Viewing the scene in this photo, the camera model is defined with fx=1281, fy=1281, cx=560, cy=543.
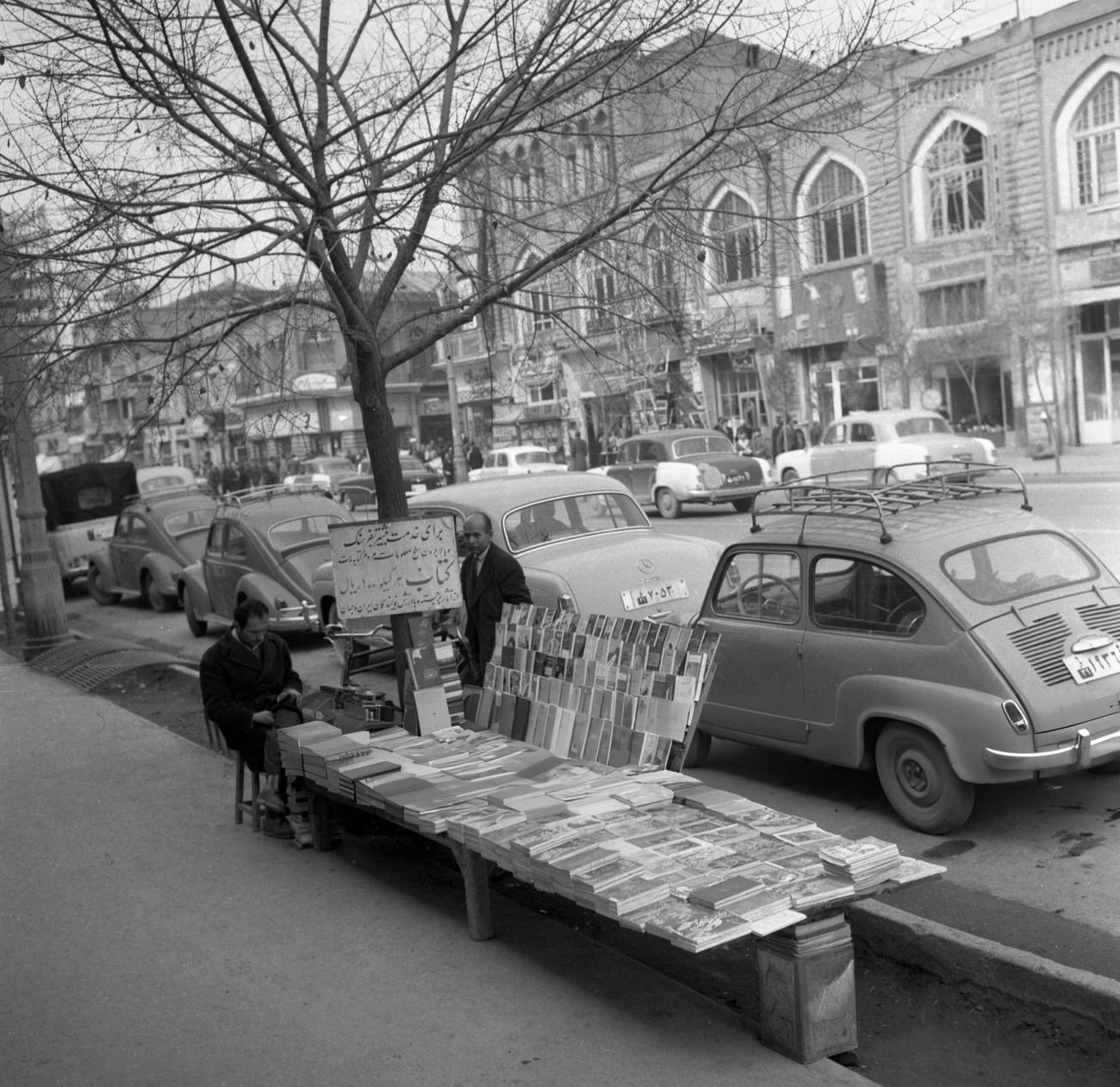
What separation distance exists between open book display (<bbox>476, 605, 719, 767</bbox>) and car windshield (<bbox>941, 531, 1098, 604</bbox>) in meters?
1.48

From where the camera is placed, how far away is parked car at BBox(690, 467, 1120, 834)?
6016 mm

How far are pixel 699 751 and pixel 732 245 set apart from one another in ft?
10.8

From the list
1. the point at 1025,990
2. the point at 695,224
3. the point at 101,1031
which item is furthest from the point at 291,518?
the point at 1025,990

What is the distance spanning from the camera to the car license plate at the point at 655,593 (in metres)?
9.78

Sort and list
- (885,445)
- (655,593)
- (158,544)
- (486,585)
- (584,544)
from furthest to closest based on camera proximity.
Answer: (885,445)
(158,544)
(584,544)
(655,593)
(486,585)

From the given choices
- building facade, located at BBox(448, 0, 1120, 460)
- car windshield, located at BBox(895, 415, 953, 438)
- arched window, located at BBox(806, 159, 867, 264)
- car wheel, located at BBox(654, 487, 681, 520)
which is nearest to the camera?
car windshield, located at BBox(895, 415, 953, 438)

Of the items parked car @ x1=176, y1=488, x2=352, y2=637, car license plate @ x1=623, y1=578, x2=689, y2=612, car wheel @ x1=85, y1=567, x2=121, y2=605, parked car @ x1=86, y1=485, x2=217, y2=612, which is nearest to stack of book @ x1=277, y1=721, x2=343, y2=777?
car license plate @ x1=623, y1=578, x2=689, y2=612

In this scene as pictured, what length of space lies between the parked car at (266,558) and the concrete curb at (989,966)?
9446 millimetres

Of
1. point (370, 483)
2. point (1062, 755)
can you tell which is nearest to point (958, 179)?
point (370, 483)

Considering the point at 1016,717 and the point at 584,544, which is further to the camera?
the point at 584,544

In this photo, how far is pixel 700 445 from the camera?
88.4 feet

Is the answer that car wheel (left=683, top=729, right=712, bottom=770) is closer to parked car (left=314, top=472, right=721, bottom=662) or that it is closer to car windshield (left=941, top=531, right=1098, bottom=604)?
parked car (left=314, top=472, right=721, bottom=662)

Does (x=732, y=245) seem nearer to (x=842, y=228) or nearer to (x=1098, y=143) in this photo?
(x=1098, y=143)

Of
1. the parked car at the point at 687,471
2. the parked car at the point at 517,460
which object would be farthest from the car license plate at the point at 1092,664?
the parked car at the point at 517,460
